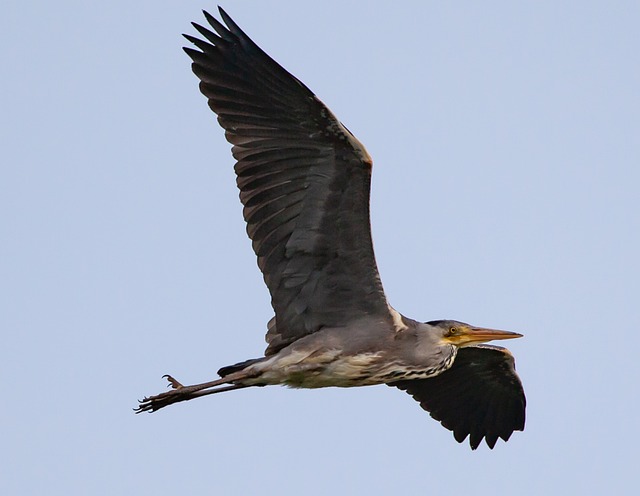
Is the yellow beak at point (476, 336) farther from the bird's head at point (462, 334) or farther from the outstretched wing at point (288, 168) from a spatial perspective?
the outstretched wing at point (288, 168)

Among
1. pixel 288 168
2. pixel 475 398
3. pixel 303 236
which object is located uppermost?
pixel 288 168

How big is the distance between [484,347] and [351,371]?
2098 mm

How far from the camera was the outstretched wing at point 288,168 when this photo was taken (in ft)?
29.0

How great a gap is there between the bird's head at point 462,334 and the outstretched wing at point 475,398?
3.45 feet

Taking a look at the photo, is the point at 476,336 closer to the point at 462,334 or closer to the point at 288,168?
the point at 462,334

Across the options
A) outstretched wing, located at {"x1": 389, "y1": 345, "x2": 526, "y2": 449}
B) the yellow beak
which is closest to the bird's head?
the yellow beak

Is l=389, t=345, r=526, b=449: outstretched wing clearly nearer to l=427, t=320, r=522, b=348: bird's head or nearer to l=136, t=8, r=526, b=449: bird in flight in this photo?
l=427, t=320, r=522, b=348: bird's head

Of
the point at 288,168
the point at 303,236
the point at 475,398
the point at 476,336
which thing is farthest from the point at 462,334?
the point at 288,168

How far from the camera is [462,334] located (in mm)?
10492

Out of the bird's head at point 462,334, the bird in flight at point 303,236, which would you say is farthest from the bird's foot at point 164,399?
the bird's head at point 462,334

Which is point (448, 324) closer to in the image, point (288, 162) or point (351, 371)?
point (351, 371)

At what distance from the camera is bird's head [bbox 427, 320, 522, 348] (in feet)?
33.9

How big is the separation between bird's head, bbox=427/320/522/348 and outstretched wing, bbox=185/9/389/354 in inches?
43.0

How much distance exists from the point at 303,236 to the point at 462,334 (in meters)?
2.11
